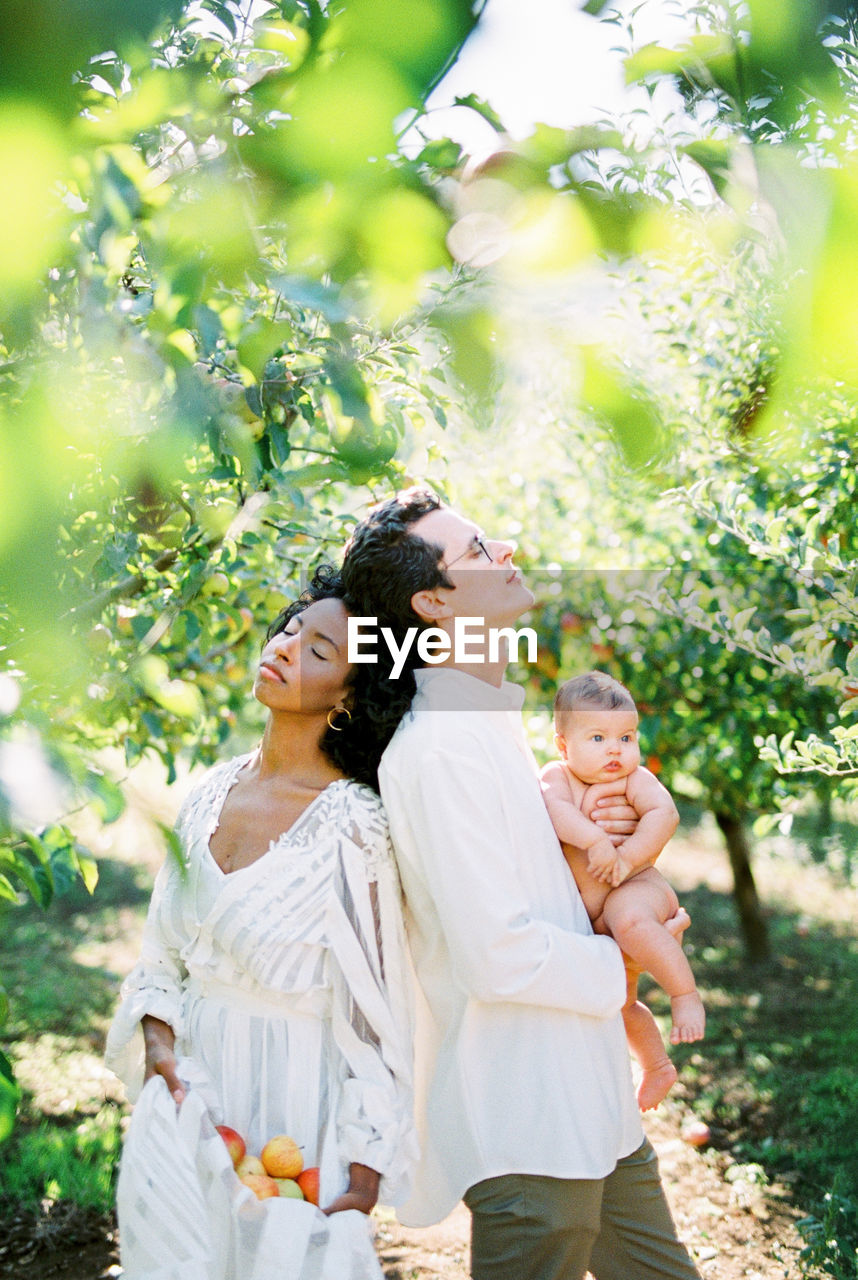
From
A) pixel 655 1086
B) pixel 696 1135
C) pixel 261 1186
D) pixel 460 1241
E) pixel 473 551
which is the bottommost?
pixel 696 1135

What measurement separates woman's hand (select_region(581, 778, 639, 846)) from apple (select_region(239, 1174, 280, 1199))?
2.74 feet

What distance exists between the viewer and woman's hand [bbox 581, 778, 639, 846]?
2090 mm

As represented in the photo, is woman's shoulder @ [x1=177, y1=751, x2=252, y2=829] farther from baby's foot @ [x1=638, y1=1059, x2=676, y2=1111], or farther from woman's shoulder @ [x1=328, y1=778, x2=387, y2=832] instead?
baby's foot @ [x1=638, y1=1059, x2=676, y2=1111]

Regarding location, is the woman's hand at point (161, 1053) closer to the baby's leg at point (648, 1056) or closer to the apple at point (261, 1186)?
the apple at point (261, 1186)

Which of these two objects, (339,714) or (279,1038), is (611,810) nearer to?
(339,714)

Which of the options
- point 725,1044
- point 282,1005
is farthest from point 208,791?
point 725,1044

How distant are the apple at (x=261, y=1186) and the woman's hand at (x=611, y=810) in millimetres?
834

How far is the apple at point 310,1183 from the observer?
67.6 inches

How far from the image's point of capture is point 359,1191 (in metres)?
1.73

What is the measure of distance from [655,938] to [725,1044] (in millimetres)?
3745

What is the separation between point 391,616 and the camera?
6.54ft

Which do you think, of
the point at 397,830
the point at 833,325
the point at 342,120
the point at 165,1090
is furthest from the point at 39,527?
the point at 165,1090

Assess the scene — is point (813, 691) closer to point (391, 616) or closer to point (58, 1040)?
point (391, 616)

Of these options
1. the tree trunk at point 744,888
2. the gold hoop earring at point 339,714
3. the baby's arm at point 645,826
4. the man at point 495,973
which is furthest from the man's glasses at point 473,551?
the tree trunk at point 744,888
